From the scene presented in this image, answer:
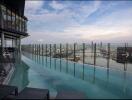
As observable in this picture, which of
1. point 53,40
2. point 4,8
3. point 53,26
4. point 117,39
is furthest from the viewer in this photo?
point 53,40

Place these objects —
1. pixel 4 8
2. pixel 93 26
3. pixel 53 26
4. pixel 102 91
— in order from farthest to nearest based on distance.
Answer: pixel 53 26 < pixel 93 26 < pixel 4 8 < pixel 102 91

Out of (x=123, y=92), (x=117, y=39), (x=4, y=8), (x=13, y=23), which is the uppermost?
(x=4, y=8)

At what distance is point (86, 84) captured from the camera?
9.53 metres

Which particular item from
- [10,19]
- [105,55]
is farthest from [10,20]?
[105,55]

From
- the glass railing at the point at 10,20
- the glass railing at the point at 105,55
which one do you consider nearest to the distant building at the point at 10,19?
the glass railing at the point at 10,20

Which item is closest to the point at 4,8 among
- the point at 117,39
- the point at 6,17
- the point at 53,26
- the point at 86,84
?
the point at 6,17

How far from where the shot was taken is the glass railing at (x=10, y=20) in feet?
47.4

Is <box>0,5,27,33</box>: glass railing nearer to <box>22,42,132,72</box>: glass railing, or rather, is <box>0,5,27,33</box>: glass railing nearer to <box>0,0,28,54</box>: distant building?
<box>0,0,28,54</box>: distant building

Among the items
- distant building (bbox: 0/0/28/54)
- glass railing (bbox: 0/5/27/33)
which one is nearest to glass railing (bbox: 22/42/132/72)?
glass railing (bbox: 0/5/27/33)

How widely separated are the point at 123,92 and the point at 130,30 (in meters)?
9.49

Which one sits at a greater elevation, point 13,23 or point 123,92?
point 13,23

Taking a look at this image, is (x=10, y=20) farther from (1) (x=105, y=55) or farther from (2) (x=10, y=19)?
(1) (x=105, y=55)

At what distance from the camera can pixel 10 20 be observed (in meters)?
16.1

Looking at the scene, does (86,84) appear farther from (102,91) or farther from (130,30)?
(130,30)
